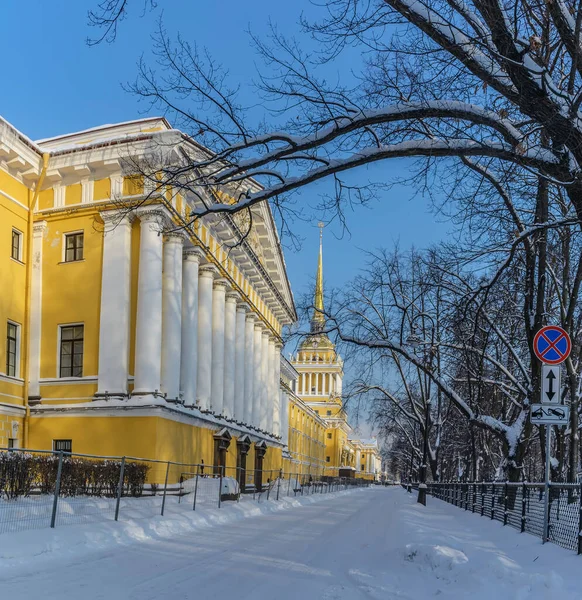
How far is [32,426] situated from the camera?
2709 centimetres

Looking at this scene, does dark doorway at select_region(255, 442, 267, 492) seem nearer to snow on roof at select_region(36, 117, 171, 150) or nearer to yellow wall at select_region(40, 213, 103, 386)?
yellow wall at select_region(40, 213, 103, 386)

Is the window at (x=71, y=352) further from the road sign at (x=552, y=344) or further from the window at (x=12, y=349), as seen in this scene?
the road sign at (x=552, y=344)

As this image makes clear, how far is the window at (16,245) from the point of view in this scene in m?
27.4

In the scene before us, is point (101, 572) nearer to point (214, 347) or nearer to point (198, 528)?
point (198, 528)

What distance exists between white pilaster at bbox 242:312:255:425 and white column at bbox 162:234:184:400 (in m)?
15.1

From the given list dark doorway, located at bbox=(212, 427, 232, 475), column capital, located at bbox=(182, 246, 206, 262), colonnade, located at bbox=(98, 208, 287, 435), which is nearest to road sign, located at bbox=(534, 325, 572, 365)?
colonnade, located at bbox=(98, 208, 287, 435)

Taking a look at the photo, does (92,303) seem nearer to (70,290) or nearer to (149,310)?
(70,290)

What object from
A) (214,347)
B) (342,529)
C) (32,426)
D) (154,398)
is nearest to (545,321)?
(342,529)

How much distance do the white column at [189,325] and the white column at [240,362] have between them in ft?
30.7

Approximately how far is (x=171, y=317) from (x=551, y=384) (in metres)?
19.5

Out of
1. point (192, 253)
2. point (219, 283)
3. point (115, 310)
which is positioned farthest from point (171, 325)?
point (219, 283)

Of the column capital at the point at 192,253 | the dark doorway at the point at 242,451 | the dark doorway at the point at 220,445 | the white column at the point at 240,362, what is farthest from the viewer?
the white column at the point at 240,362

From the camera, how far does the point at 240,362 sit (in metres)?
41.7

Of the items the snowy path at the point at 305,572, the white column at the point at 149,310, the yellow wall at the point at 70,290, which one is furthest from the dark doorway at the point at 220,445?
the snowy path at the point at 305,572
